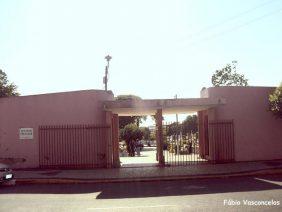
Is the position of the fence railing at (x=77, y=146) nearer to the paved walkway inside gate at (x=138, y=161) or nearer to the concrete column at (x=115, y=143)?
the concrete column at (x=115, y=143)

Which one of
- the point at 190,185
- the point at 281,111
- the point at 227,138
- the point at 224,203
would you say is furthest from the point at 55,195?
the point at 281,111

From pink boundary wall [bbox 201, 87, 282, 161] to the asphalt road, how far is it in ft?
18.7

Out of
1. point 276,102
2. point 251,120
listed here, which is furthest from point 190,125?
point 276,102

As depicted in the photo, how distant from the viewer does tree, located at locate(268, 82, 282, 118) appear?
19844 mm

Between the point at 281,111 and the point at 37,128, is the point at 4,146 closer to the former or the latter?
the point at 37,128

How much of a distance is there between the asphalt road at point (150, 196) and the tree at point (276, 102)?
554 cm

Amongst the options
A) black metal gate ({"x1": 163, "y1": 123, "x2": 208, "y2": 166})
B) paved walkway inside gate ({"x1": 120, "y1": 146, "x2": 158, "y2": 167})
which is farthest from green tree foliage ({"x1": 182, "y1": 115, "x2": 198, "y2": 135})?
Answer: paved walkway inside gate ({"x1": 120, "y1": 146, "x2": 158, "y2": 167})

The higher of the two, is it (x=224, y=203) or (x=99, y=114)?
(x=99, y=114)

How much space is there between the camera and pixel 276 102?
1997cm

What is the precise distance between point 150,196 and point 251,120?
11.5m

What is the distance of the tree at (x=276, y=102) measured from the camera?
19.8 m

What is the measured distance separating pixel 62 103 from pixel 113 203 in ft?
35.2

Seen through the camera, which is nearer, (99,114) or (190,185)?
(190,185)

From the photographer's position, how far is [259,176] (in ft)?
52.3
